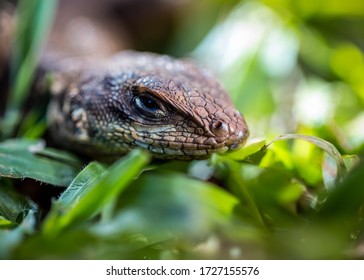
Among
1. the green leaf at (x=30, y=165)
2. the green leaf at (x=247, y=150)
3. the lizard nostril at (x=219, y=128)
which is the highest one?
the lizard nostril at (x=219, y=128)

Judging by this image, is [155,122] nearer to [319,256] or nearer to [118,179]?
[118,179]

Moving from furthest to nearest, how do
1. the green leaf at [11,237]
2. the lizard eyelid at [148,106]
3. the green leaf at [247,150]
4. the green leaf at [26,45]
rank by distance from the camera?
the green leaf at [26,45] → the lizard eyelid at [148,106] → the green leaf at [247,150] → the green leaf at [11,237]

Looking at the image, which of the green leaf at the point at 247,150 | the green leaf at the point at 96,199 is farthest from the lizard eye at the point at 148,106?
the green leaf at the point at 96,199

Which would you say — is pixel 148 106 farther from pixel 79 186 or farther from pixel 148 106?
pixel 79 186

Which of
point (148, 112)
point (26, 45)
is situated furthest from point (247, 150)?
point (26, 45)

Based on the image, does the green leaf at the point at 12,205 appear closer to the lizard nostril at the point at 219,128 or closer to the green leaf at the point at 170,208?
the green leaf at the point at 170,208

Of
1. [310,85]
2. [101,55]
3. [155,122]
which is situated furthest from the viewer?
[101,55]
